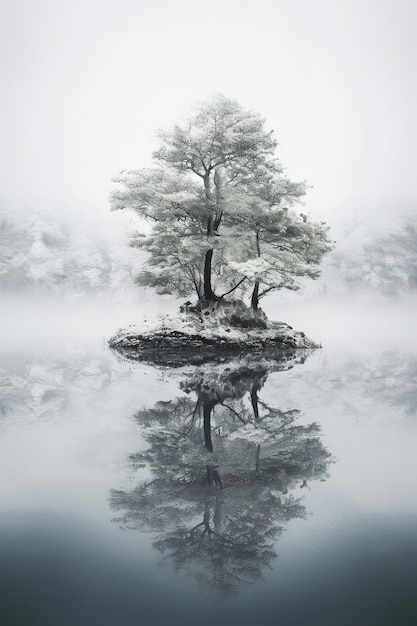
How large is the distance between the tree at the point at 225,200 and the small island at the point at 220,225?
59mm

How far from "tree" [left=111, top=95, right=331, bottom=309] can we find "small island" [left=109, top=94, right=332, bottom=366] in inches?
2.3

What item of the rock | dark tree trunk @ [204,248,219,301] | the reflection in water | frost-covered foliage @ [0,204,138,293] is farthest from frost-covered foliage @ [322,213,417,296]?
the reflection in water

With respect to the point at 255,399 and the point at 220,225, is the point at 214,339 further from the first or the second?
the point at 255,399

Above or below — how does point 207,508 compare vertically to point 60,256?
below

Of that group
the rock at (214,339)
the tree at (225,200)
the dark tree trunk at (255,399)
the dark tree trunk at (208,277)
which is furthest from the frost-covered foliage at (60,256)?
the dark tree trunk at (255,399)

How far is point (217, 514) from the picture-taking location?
5906 mm

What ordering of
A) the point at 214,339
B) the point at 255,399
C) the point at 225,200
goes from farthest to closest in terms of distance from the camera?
the point at 214,339 → the point at 225,200 → the point at 255,399

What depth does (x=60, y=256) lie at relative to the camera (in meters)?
76.1

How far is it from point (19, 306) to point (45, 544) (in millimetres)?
65883

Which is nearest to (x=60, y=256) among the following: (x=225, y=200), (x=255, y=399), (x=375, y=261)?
(x=225, y=200)

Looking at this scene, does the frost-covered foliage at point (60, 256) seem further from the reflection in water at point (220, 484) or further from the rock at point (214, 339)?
the reflection in water at point (220, 484)

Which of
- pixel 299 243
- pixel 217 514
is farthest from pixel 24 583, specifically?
pixel 299 243

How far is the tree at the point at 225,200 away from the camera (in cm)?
2198

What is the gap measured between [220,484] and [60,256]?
75682 mm
